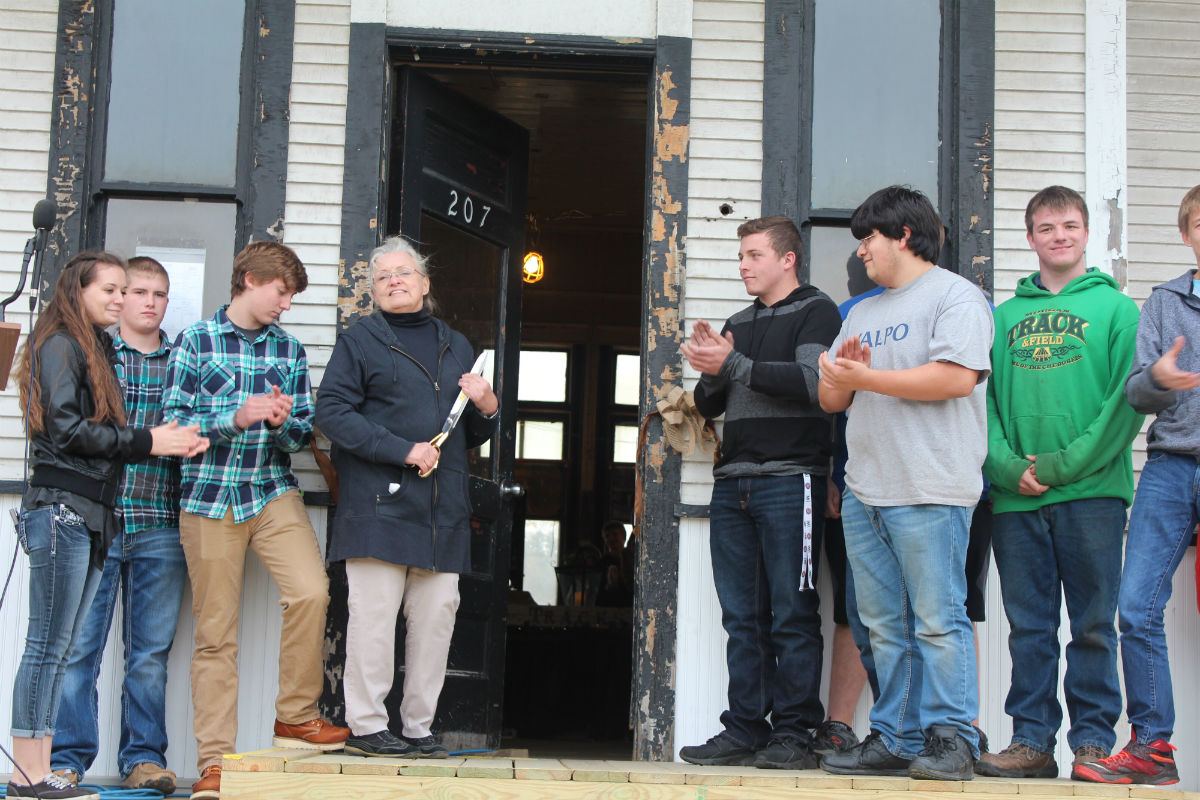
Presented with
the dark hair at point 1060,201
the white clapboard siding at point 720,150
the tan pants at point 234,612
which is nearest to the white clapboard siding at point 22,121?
the tan pants at point 234,612

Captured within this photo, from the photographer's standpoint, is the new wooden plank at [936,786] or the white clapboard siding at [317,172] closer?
the new wooden plank at [936,786]

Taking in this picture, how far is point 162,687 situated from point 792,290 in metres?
2.67

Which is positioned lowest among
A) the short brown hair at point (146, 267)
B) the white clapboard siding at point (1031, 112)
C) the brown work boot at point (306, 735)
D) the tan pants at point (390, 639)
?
the brown work boot at point (306, 735)

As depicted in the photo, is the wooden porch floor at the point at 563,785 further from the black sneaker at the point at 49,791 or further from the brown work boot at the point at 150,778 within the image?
the brown work boot at the point at 150,778

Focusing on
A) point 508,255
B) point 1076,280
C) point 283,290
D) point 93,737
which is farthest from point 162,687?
point 1076,280

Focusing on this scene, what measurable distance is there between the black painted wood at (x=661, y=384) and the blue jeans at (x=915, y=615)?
1134 millimetres

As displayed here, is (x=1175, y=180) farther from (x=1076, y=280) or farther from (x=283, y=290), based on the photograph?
(x=283, y=290)

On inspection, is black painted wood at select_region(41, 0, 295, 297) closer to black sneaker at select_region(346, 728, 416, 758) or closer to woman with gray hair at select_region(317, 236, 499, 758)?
woman with gray hair at select_region(317, 236, 499, 758)

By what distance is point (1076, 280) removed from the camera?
423 centimetres

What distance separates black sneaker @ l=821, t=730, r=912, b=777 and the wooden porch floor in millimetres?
129

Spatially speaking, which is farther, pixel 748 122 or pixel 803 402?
pixel 748 122

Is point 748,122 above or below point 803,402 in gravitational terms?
above

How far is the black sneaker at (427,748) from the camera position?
162 inches

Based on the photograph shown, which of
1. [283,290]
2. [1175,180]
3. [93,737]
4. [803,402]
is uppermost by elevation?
[1175,180]
